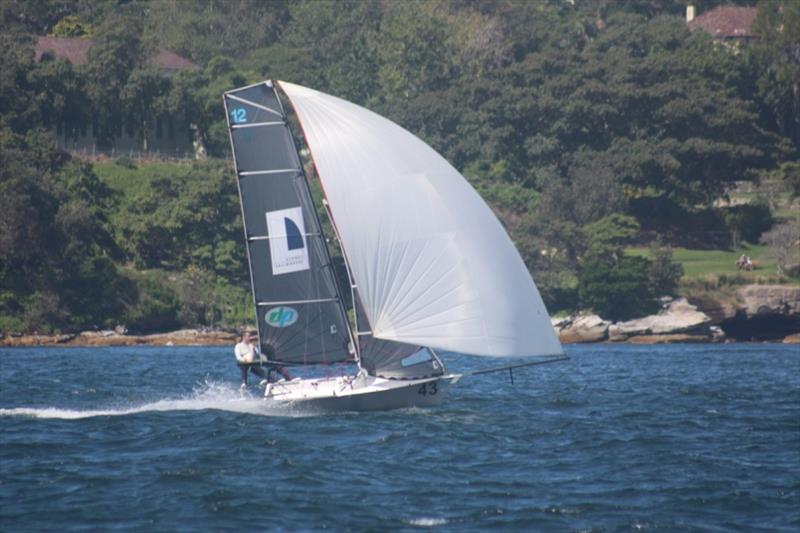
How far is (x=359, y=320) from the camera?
81.3ft

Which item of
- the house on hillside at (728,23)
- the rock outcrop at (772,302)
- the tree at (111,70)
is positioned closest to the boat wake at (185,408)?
the rock outcrop at (772,302)

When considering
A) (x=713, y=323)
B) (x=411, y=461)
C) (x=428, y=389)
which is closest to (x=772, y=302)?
(x=713, y=323)

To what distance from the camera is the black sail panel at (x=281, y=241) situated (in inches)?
995

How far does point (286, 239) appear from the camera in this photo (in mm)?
25281

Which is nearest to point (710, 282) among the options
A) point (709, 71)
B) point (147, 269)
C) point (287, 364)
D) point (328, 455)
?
point (709, 71)

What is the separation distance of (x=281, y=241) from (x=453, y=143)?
53.8 m

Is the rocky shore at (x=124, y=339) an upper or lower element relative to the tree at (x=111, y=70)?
lower

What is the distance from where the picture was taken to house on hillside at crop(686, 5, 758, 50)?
320ft

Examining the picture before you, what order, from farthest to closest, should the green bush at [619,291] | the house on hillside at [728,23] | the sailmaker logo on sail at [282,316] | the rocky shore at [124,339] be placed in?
1. the house on hillside at [728,23]
2. the green bush at [619,291]
3. the rocky shore at [124,339]
4. the sailmaker logo on sail at [282,316]

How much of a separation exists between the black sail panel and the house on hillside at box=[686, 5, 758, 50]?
74038 millimetres

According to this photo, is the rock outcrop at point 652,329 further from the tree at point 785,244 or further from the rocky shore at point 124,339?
the rocky shore at point 124,339

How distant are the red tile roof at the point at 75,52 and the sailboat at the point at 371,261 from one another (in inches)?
2119

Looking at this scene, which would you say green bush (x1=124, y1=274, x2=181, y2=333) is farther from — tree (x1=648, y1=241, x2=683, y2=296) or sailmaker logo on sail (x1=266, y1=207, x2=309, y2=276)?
sailmaker logo on sail (x1=266, y1=207, x2=309, y2=276)

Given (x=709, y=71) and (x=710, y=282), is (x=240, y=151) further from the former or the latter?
(x=709, y=71)
